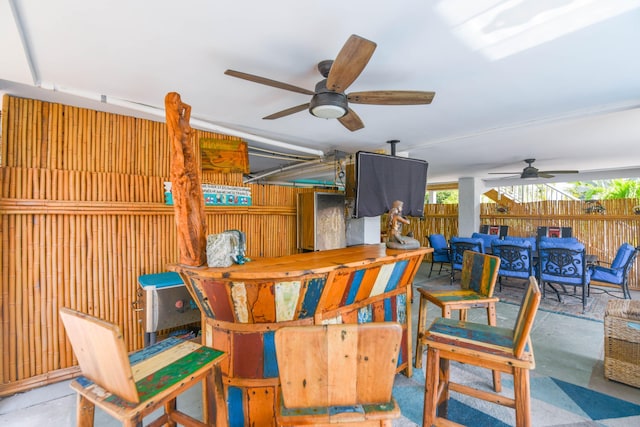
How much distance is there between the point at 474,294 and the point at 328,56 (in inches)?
92.7

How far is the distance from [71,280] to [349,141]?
3.90 m

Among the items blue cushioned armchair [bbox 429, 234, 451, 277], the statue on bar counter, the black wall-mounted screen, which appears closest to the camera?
the statue on bar counter

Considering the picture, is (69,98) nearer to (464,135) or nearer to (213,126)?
(213,126)

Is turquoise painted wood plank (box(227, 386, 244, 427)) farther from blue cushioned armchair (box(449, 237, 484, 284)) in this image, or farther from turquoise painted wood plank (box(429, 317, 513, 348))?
blue cushioned armchair (box(449, 237, 484, 284))

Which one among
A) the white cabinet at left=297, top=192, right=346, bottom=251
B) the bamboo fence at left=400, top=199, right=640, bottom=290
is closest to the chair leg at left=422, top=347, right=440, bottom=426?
the white cabinet at left=297, top=192, right=346, bottom=251

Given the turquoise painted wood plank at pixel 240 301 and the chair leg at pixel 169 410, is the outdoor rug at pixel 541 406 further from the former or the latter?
the chair leg at pixel 169 410

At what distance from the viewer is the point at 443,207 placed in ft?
31.4

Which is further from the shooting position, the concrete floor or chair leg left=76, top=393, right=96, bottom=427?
the concrete floor

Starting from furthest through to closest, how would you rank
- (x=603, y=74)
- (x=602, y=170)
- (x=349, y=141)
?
1. (x=602, y=170)
2. (x=349, y=141)
3. (x=603, y=74)

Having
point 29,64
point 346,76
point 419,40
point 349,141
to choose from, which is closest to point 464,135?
point 349,141

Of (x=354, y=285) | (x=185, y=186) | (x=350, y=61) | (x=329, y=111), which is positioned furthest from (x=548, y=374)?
(x=185, y=186)

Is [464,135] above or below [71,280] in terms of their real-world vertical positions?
above

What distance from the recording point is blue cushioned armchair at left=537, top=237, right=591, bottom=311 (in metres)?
4.46

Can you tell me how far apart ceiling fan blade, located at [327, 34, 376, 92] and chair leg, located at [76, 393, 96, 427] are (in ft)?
7.10
